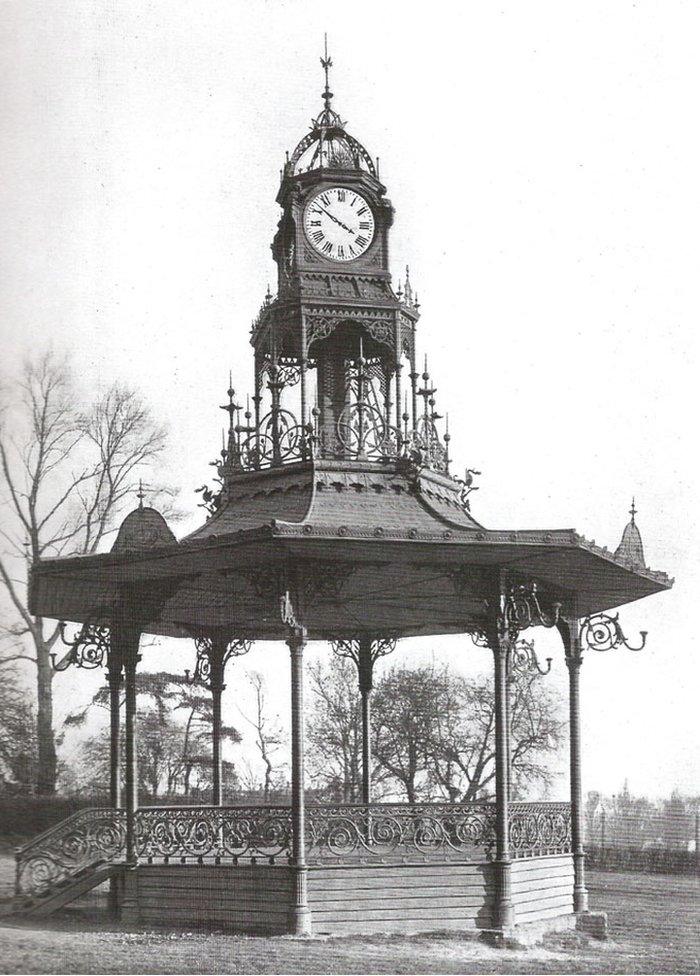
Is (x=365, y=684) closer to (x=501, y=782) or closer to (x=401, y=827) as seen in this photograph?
(x=401, y=827)

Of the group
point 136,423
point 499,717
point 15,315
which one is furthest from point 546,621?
point 136,423

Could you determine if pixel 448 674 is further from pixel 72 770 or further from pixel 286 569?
pixel 286 569

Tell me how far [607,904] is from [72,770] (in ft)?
65.5

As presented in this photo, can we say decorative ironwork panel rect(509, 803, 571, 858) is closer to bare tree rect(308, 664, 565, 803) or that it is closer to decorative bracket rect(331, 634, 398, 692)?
decorative bracket rect(331, 634, 398, 692)

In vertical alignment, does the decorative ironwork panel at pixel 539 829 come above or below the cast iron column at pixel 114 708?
below

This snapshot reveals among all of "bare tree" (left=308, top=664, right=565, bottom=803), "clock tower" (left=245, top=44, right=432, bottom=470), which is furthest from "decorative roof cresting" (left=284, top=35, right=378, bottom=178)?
"bare tree" (left=308, top=664, right=565, bottom=803)

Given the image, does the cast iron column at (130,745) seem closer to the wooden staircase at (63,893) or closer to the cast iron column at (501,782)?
the wooden staircase at (63,893)

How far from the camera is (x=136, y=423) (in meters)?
40.6

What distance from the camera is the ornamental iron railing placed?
20172mm

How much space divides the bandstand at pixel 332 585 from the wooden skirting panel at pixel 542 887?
0.04 meters

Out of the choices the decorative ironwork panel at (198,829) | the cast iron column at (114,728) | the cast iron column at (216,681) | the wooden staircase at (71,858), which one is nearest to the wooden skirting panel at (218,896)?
the decorative ironwork panel at (198,829)

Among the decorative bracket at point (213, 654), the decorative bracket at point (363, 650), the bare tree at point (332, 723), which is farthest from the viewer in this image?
the bare tree at point (332, 723)

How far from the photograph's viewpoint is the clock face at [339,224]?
22875mm

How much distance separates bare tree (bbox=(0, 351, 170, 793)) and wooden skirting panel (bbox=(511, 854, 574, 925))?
18.0m
